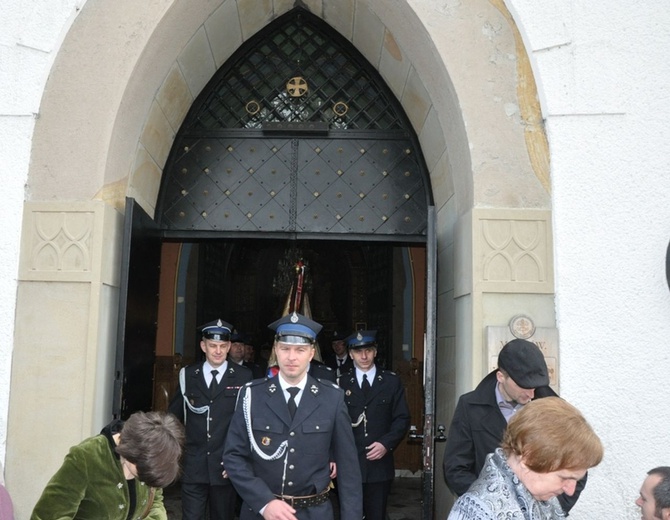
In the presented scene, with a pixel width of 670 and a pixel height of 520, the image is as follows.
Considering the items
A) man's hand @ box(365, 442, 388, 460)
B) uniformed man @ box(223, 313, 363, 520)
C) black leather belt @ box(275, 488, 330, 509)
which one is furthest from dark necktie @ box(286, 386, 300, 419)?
man's hand @ box(365, 442, 388, 460)

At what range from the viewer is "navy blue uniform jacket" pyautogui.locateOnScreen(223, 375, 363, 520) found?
3264mm

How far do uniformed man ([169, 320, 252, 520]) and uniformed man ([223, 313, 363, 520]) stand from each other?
1.48m

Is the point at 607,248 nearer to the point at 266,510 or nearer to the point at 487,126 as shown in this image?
the point at 487,126

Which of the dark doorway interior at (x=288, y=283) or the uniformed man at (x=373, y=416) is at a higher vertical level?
the dark doorway interior at (x=288, y=283)

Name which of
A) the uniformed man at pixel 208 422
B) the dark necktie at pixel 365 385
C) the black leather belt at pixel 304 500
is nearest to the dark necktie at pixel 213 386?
the uniformed man at pixel 208 422

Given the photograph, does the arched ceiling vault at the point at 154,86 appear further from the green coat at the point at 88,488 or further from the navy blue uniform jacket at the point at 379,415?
the green coat at the point at 88,488

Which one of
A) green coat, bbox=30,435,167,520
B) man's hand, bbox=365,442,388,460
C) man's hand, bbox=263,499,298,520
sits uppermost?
green coat, bbox=30,435,167,520

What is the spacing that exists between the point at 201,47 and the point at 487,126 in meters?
2.20

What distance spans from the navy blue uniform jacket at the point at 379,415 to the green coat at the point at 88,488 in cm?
266

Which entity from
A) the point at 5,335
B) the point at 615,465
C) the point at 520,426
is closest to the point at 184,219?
the point at 5,335

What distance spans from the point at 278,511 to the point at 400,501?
440 centimetres

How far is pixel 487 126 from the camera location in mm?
4352

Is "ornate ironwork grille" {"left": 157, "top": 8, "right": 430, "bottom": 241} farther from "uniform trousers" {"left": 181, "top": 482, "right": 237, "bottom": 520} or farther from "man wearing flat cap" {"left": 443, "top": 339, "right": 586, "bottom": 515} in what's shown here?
"man wearing flat cap" {"left": 443, "top": 339, "right": 586, "bottom": 515}

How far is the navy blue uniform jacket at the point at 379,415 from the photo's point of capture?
17.1ft
